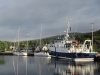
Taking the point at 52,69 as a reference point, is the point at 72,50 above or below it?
above

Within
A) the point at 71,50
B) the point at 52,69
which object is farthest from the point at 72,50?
the point at 52,69

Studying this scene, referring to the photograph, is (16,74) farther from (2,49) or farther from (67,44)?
(2,49)

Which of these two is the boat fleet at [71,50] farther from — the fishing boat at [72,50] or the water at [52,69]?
the water at [52,69]

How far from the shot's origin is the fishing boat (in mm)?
62209

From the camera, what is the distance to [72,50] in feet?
223

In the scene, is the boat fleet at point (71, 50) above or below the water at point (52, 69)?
above

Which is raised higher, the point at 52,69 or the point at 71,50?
the point at 71,50

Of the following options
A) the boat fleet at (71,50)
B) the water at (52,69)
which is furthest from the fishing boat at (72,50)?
the water at (52,69)

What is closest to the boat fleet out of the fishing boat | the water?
the fishing boat

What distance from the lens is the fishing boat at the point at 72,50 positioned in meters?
62.2

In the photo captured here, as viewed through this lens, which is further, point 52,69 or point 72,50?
point 72,50

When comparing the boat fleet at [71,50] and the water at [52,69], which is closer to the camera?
the water at [52,69]

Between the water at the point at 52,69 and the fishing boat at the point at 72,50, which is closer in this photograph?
the water at the point at 52,69

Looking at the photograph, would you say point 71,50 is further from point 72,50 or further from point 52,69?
point 52,69
